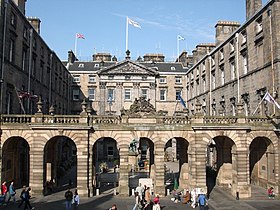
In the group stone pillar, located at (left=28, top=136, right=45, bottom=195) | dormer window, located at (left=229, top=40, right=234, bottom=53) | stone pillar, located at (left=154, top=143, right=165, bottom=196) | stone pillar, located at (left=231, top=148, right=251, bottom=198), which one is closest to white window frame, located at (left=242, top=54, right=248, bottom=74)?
dormer window, located at (left=229, top=40, right=234, bottom=53)

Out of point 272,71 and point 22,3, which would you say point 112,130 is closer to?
point 272,71

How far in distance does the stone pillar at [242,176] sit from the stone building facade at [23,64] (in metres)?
20.3

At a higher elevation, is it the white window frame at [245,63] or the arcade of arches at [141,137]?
the white window frame at [245,63]

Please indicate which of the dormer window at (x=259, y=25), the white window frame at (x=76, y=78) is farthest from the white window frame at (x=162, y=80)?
the dormer window at (x=259, y=25)

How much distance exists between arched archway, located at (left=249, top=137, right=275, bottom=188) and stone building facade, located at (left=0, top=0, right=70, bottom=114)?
23.2 metres

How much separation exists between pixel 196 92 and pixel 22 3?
2966 cm

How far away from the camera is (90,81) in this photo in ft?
184

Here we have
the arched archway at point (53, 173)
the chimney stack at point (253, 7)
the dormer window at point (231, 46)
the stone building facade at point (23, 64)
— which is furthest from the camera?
the dormer window at point (231, 46)

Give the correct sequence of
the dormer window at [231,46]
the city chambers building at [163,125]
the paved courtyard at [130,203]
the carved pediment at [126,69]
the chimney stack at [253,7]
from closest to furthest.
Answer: the paved courtyard at [130,203], the city chambers building at [163,125], the chimney stack at [253,7], the dormer window at [231,46], the carved pediment at [126,69]

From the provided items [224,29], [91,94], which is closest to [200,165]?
[224,29]

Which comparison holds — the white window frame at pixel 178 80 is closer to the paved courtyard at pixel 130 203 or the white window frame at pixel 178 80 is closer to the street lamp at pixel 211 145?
the street lamp at pixel 211 145

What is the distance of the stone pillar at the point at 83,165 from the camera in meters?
26.0

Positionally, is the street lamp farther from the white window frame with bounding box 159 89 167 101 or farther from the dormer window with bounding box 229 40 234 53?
the white window frame with bounding box 159 89 167 101

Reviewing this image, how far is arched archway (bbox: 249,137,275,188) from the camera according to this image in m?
27.2
